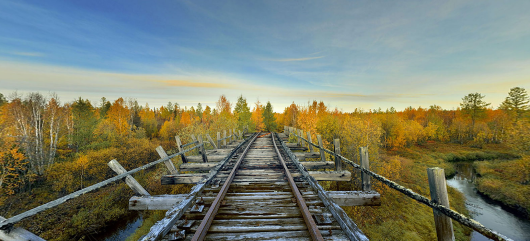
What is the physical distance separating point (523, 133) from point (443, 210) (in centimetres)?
3411

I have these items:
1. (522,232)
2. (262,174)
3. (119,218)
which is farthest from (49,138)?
(522,232)

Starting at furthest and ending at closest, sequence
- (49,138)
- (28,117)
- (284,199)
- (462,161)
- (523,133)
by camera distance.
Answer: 1. (462,161)
2. (49,138)
3. (28,117)
4. (523,133)
5. (284,199)

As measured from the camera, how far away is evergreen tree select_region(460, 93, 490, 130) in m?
52.2

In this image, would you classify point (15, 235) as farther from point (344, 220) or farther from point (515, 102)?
point (515, 102)

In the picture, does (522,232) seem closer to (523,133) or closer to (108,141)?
(523,133)

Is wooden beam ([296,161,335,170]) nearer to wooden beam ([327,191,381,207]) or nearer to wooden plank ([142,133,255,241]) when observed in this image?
wooden beam ([327,191,381,207])

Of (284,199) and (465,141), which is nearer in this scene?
(284,199)

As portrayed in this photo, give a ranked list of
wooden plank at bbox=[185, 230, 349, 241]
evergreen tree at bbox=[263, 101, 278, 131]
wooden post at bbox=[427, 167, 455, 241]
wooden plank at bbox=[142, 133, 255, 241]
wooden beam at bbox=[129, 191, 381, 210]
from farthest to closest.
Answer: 1. evergreen tree at bbox=[263, 101, 278, 131]
2. wooden beam at bbox=[129, 191, 381, 210]
3. wooden plank at bbox=[185, 230, 349, 241]
4. wooden plank at bbox=[142, 133, 255, 241]
5. wooden post at bbox=[427, 167, 455, 241]

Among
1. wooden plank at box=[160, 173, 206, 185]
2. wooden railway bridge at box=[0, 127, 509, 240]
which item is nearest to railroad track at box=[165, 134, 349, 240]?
wooden railway bridge at box=[0, 127, 509, 240]

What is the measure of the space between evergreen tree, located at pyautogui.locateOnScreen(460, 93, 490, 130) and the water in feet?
131

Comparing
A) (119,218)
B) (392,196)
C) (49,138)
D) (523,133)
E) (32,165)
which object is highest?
(523,133)

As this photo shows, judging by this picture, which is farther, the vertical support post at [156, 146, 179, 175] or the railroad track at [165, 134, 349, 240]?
the vertical support post at [156, 146, 179, 175]

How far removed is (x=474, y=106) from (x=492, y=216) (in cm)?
5235

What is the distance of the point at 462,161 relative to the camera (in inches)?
1578
